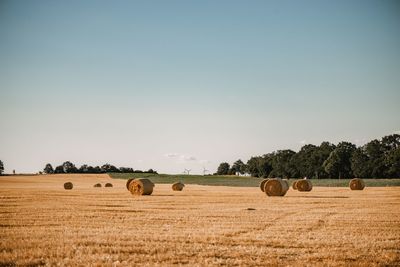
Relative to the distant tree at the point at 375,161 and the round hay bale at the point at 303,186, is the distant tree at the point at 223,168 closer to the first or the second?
the distant tree at the point at 375,161

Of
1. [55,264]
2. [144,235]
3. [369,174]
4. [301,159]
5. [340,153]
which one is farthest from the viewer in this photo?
[301,159]

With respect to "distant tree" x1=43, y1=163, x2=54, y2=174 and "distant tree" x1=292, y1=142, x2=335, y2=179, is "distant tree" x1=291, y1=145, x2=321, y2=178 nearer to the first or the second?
"distant tree" x1=292, y1=142, x2=335, y2=179

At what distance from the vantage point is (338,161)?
111m

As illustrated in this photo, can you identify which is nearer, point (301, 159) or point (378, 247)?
point (378, 247)

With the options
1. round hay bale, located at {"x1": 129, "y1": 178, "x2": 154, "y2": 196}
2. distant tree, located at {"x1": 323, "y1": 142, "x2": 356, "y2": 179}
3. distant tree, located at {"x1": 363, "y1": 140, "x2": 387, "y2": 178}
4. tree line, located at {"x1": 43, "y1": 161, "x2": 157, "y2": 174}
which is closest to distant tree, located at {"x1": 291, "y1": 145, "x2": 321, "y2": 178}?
distant tree, located at {"x1": 323, "y1": 142, "x2": 356, "y2": 179}

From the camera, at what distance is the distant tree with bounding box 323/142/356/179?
111562mm

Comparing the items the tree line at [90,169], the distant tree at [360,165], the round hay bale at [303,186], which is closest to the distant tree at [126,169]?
the tree line at [90,169]

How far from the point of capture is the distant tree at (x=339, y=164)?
11156cm

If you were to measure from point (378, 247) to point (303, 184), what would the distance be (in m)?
35.4

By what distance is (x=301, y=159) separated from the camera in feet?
417

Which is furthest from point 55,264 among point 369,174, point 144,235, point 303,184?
point 369,174

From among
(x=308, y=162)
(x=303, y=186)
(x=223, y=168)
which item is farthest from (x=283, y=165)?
(x=303, y=186)

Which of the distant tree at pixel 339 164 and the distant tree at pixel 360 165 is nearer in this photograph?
the distant tree at pixel 360 165

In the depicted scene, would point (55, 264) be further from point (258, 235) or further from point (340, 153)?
point (340, 153)
